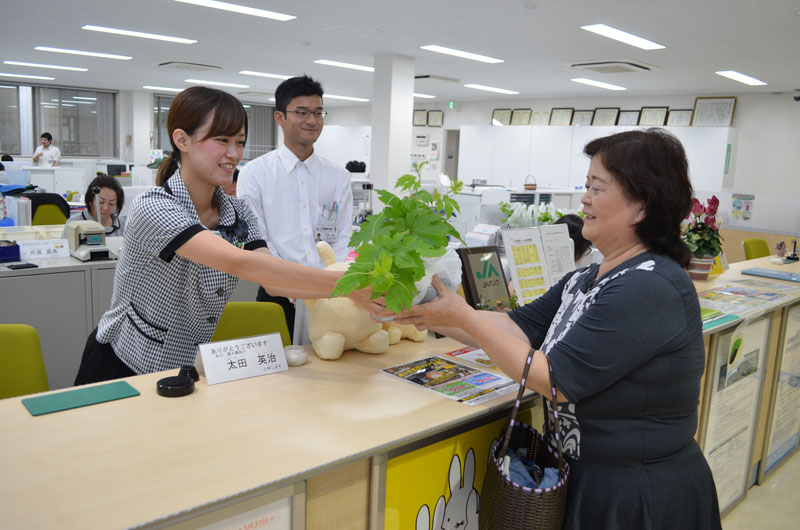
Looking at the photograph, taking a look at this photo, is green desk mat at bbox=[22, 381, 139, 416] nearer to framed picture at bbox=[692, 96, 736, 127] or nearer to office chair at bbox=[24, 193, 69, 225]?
office chair at bbox=[24, 193, 69, 225]

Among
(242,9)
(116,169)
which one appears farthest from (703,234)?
(116,169)

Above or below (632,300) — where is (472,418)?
below

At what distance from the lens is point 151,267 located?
166 centimetres

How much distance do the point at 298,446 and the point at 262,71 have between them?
1048 cm

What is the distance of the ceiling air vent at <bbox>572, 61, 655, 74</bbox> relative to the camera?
26.1 ft

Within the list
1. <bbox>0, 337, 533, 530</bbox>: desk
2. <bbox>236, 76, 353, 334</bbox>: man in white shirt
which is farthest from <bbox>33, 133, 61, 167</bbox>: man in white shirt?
<bbox>0, 337, 533, 530</bbox>: desk

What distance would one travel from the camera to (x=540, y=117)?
42.2 feet

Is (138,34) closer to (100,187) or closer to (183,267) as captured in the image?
(100,187)

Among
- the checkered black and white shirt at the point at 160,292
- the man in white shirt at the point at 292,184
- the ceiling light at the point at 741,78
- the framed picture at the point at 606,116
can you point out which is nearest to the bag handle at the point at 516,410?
the checkered black and white shirt at the point at 160,292

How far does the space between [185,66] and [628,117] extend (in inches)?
324

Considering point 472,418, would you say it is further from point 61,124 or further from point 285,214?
point 61,124

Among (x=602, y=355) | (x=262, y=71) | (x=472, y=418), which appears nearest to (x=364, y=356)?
(x=472, y=418)

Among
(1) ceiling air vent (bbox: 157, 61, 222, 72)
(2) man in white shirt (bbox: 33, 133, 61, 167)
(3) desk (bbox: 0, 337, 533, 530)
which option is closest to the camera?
(3) desk (bbox: 0, 337, 533, 530)

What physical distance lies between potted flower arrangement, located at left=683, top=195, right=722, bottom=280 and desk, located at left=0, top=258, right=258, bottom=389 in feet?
11.2
